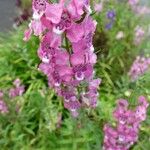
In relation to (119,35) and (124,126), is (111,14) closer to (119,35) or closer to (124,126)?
(119,35)

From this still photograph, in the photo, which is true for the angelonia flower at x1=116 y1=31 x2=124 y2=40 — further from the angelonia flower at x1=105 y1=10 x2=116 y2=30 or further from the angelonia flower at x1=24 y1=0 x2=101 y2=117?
the angelonia flower at x1=24 y1=0 x2=101 y2=117

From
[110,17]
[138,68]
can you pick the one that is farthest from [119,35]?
[138,68]

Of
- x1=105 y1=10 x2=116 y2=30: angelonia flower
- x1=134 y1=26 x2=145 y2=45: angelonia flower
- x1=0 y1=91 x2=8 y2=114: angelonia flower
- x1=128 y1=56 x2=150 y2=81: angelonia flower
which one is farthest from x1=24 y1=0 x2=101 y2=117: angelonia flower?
x1=134 y1=26 x2=145 y2=45: angelonia flower

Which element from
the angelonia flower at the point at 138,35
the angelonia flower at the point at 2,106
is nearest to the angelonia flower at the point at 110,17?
the angelonia flower at the point at 138,35

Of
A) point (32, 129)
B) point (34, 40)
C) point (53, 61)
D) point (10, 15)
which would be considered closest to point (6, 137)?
point (32, 129)

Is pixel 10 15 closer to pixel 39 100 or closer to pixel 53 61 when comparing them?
pixel 39 100
